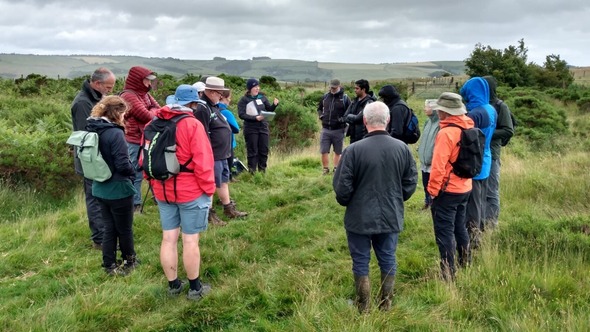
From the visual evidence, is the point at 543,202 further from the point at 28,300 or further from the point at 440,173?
the point at 28,300

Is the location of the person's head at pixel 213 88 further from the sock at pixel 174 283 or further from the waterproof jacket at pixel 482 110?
the waterproof jacket at pixel 482 110

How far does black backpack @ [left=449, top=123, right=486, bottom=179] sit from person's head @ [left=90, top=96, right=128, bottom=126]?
327 centimetres

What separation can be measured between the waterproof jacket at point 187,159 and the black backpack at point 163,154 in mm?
35

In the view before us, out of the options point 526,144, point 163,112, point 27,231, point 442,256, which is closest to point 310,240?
point 442,256

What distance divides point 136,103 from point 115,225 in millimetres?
1891

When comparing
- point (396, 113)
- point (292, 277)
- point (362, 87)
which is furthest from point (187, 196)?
point (362, 87)

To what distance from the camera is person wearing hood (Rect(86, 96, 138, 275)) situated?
423 cm

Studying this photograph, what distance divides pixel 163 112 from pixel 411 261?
2.87 metres

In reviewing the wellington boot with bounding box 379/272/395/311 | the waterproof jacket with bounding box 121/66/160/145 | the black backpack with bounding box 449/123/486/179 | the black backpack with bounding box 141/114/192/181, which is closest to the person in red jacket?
the waterproof jacket with bounding box 121/66/160/145

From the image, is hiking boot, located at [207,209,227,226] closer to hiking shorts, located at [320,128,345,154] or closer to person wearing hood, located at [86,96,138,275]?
person wearing hood, located at [86,96,138,275]

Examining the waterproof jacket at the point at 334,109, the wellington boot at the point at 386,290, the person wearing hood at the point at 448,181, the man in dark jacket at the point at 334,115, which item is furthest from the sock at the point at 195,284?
the waterproof jacket at the point at 334,109

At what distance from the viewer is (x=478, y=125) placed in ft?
14.9

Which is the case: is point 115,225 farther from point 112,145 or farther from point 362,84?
point 362,84

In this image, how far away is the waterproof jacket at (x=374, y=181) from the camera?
3420mm
